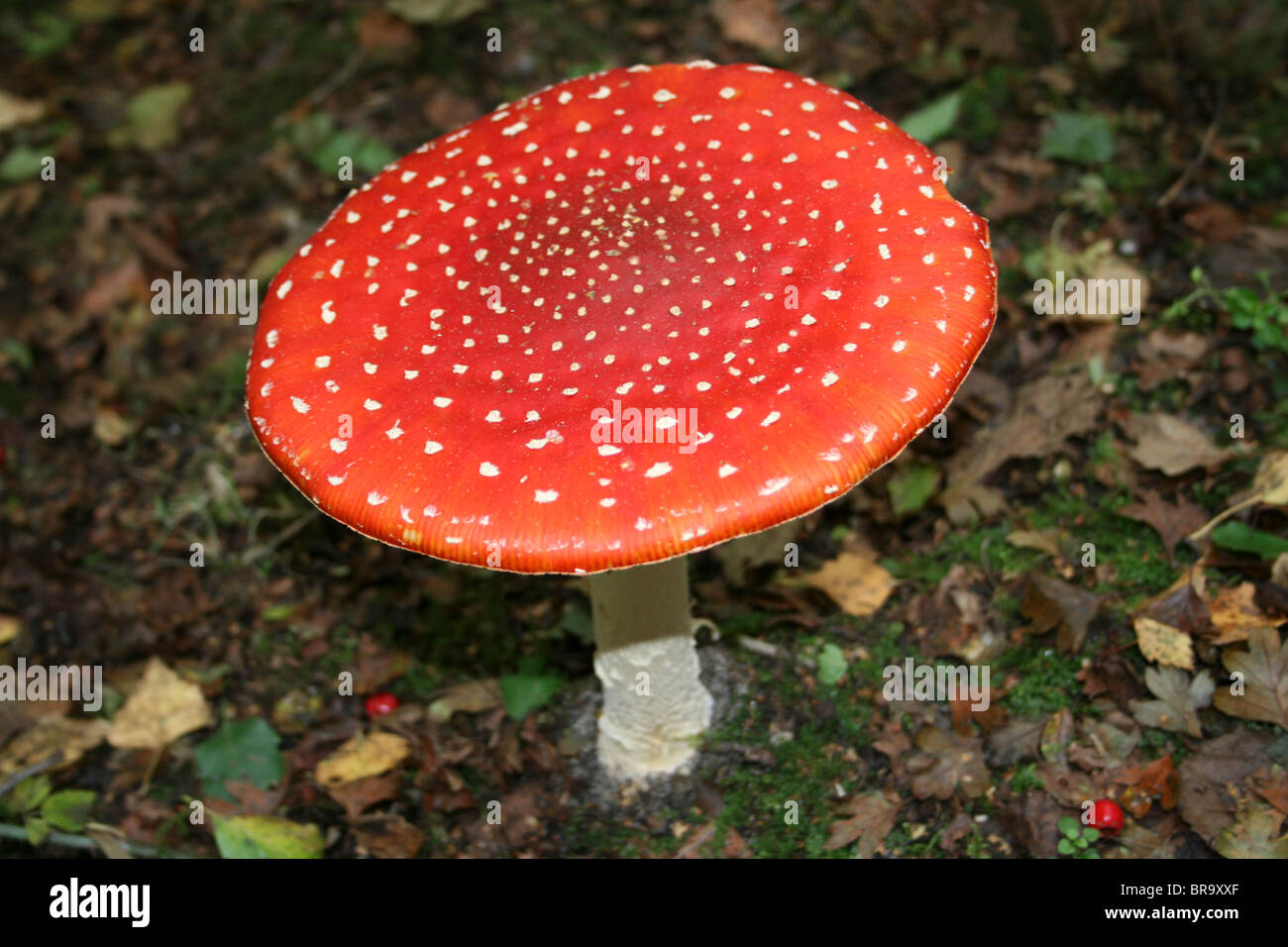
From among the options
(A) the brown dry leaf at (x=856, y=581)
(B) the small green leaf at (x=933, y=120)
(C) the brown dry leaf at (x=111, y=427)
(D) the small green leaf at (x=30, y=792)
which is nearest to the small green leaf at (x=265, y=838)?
(D) the small green leaf at (x=30, y=792)

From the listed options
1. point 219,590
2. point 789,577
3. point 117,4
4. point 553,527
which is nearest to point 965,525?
point 789,577

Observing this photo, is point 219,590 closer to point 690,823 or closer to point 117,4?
point 690,823

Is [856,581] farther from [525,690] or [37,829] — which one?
[37,829]

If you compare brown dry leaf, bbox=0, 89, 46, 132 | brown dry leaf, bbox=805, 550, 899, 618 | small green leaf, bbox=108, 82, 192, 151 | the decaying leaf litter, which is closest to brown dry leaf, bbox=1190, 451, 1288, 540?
the decaying leaf litter

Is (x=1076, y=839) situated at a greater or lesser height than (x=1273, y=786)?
lesser

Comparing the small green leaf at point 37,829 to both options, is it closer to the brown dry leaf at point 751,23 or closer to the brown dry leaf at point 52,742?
the brown dry leaf at point 52,742

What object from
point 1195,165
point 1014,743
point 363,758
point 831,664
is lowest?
point 363,758

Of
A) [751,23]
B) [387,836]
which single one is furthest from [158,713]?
[751,23]
